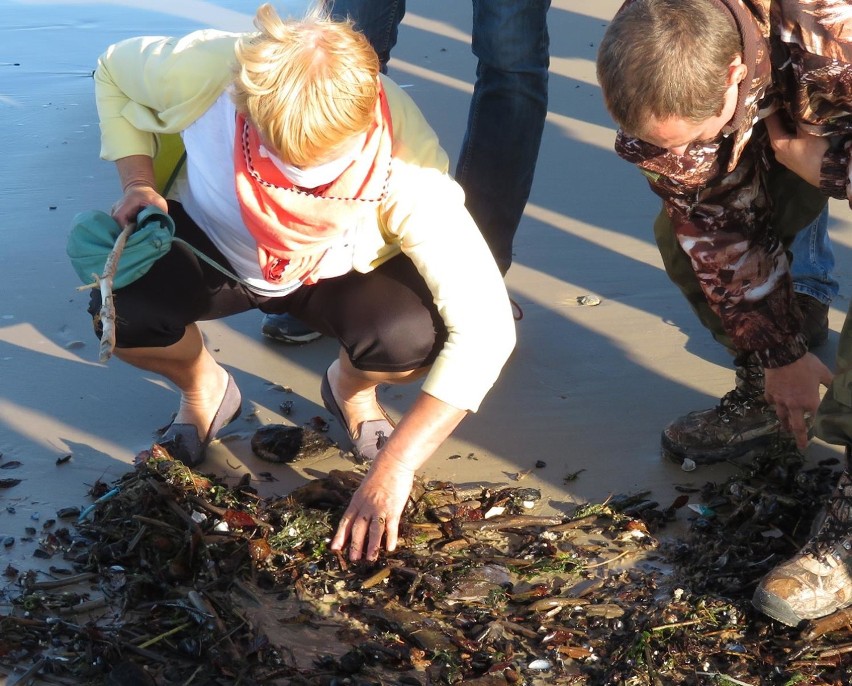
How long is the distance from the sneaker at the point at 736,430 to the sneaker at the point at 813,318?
0.46m

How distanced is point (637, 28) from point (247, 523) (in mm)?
1446

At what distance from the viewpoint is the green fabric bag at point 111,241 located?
238 centimetres

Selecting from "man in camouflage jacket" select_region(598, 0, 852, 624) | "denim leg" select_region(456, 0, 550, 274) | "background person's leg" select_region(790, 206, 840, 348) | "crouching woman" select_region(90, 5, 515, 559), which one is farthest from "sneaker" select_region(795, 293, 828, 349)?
"crouching woman" select_region(90, 5, 515, 559)

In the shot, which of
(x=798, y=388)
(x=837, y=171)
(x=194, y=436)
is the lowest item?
(x=194, y=436)

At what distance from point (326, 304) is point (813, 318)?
4.96ft

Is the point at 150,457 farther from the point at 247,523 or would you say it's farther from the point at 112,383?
the point at 112,383

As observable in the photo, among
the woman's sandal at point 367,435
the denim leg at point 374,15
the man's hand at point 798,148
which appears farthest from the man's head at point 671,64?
the denim leg at point 374,15

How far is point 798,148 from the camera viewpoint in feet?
7.30

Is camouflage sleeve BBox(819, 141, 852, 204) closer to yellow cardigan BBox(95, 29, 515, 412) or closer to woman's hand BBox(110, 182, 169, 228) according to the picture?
yellow cardigan BBox(95, 29, 515, 412)

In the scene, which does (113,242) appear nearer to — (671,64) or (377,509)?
(377,509)

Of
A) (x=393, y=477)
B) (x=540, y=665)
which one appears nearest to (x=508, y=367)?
(x=393, y=477)

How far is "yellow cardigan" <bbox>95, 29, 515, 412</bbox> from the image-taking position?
92.0 inches

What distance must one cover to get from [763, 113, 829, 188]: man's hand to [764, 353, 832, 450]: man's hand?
1.58 feet

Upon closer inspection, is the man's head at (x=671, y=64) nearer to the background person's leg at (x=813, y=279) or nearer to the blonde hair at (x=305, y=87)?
the blonde hair at (x=305, y=87)
